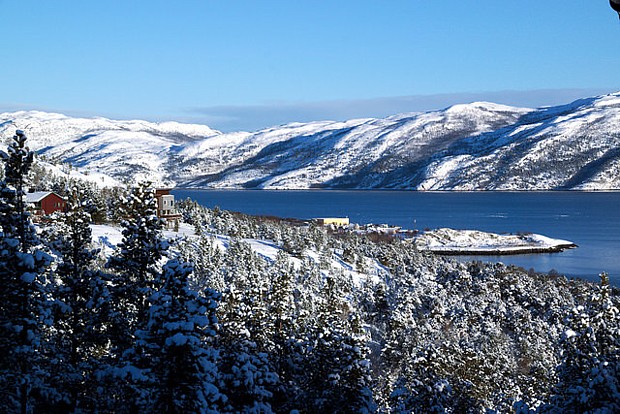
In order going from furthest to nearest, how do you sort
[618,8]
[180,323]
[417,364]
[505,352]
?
[505,352]
[417,364]
[180,323]
[618,8]

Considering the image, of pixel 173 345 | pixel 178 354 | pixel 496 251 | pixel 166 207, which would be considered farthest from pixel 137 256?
pixel 496 251

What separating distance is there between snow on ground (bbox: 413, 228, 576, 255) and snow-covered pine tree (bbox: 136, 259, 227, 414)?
13506 cm

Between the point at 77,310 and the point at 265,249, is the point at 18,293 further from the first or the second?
the point at 265,249

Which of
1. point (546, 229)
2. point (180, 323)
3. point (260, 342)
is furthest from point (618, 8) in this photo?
point (546, 229)

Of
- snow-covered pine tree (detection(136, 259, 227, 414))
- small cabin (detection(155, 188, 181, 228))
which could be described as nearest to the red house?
small cabin (detection(155, 188, 181, 228))

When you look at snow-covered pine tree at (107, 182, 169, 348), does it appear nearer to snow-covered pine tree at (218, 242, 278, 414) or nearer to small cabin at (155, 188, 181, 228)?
snow-covered pine tree at (218, 242, 278, 414)

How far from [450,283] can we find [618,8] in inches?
3576

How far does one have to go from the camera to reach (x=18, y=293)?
2127 cm

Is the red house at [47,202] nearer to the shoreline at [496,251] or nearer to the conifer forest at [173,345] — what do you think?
the conifer forest at [173,345]

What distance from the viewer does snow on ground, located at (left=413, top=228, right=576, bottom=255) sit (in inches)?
5979

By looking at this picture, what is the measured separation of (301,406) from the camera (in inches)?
1145

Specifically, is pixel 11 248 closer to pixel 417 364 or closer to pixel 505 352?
pixel 417 364

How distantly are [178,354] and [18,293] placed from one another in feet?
23.0

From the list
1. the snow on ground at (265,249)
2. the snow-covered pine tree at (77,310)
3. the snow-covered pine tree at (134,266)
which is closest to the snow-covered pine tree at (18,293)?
the snow-covered pine tree at (77,310)
